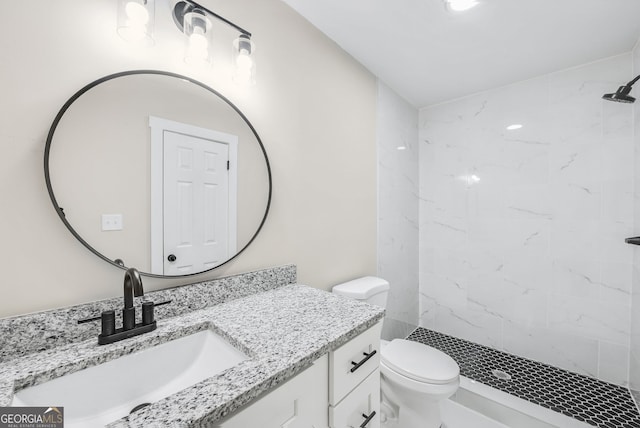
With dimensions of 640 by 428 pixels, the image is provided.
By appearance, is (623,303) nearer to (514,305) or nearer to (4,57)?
(514,305)

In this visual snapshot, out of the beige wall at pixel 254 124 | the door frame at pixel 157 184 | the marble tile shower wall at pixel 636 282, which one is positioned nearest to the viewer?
the beige wall at pixel 254 124

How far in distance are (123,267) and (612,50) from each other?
3042 mm

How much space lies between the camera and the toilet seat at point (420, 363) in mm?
1400

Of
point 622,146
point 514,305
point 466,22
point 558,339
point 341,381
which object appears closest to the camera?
point 341,381

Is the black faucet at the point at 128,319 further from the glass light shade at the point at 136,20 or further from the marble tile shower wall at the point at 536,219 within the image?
the marble tile shower wall at the point at 536,219

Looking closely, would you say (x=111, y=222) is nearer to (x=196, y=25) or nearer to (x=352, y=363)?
(x=196, y=25)

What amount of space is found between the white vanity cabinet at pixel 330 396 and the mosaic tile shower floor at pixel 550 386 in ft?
4.72

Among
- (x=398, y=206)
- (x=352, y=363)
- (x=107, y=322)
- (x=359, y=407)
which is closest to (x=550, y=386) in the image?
(x=398, y=206)

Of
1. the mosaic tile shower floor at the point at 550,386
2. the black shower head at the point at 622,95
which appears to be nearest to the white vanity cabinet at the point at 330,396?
the mosaic tile shower floor at the point at 550,386

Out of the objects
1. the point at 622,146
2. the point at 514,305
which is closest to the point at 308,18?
the point at 622,146

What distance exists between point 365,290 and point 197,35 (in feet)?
4.92

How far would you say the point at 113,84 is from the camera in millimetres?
890

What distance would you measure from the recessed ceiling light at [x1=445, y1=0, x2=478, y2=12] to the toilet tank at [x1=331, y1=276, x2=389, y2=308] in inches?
63.7

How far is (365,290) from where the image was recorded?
1640mm
